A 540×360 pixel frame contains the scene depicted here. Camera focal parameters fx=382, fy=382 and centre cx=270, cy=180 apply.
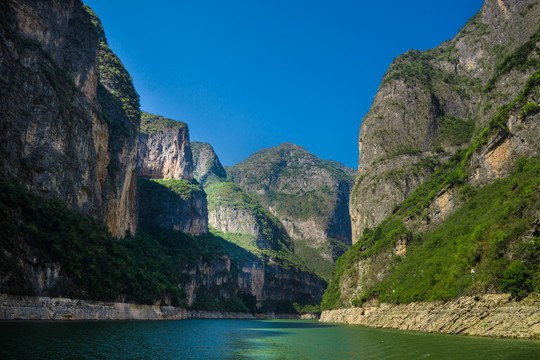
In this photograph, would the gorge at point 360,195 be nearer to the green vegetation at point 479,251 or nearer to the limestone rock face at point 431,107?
the green vegetation at point 479,251

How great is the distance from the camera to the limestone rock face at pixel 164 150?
166000 mm

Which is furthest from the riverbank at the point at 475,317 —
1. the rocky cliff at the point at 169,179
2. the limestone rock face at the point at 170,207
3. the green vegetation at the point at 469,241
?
the rocky cliff at the point at 169,179

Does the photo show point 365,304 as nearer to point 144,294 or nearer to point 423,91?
point 144,294

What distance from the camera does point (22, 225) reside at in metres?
42.0

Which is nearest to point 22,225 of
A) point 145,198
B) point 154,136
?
point 145,198

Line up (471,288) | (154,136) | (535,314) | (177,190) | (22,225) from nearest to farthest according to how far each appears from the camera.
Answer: (535,314) → (471,288) → (22,225) → (177,190) → (154,136)

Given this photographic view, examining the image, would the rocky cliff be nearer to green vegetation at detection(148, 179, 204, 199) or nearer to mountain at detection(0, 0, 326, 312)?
green vegetation at detection(148, 179, 204, 199)

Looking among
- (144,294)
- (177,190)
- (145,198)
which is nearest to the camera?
(144,294)

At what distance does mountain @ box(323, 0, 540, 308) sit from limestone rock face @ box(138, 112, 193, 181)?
279 feet

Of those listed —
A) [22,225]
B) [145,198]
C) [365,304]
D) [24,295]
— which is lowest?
[365,304]

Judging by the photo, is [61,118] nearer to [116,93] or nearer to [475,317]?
[116,93]

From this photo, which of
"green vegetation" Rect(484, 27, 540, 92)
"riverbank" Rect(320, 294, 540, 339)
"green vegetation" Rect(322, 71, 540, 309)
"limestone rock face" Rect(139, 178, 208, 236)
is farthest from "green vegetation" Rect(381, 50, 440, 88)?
"riverbank" Rect(320, 294, 540, 339)

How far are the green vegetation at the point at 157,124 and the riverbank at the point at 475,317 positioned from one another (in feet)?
466

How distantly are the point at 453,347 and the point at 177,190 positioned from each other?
130 metres
